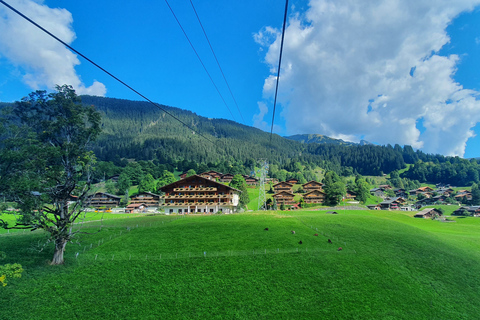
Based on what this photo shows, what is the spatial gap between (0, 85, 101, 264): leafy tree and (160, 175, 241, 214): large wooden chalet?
41294mm

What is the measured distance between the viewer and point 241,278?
71.8 feet

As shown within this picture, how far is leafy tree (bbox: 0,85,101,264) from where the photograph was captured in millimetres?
17844

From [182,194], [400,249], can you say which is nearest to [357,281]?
[400,249]

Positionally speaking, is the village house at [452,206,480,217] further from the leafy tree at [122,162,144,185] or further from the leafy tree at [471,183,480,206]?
the leafy tree at [122,162,144,185]

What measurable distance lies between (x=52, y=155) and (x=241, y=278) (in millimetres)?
20941

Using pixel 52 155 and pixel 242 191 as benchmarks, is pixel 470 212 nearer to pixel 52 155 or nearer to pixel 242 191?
pixel 242 191

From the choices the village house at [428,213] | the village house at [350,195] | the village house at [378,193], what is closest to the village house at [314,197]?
the village house at [350,195]

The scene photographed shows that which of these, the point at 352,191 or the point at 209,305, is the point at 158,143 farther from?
the point at 209,305

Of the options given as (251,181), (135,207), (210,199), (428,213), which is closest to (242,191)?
(210,199)

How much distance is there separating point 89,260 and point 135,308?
33.7 ft

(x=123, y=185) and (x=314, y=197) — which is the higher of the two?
(x=123, y=185)

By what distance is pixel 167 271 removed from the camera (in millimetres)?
22609

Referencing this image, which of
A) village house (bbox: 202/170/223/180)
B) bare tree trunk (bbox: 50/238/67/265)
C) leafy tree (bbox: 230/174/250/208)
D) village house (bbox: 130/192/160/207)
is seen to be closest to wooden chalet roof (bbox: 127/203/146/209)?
village house (bbox: 130/192/160/207)

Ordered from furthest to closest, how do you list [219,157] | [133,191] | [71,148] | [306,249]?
[219,157], [133,191], [306,249], [71,148]
